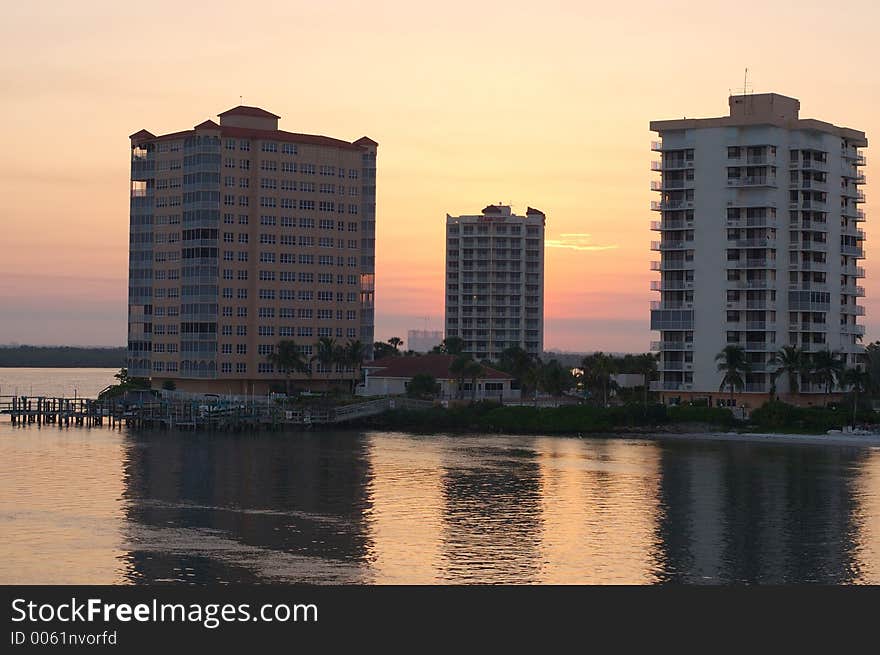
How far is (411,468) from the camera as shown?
115438 mm

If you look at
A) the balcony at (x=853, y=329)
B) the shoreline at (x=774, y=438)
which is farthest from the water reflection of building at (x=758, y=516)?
the balcony at (x=853, y=329)

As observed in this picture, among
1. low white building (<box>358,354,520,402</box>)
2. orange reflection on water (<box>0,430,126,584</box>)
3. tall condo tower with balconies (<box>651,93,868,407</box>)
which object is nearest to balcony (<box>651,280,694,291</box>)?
tall condo tower with balconies (<box>651,93,868,407</box>)

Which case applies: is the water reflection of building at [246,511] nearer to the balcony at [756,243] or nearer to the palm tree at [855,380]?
the balcony at [756,243]

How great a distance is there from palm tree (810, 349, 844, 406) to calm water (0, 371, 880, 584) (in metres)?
23.2

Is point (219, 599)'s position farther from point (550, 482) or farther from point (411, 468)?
point (411, 468)

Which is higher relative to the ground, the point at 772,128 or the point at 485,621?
the point at 772,128

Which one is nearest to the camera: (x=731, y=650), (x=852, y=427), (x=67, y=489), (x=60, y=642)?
(x=60, y=642)

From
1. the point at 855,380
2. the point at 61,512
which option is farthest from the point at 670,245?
the point at 61,512

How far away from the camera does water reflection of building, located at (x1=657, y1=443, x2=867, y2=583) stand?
67562mm

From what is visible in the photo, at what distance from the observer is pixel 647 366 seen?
180750 mm

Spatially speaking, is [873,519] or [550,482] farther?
[550,482]

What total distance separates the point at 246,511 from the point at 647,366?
340 ft

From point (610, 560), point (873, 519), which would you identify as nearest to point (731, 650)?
point (610, 560)

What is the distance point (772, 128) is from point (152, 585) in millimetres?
126501
